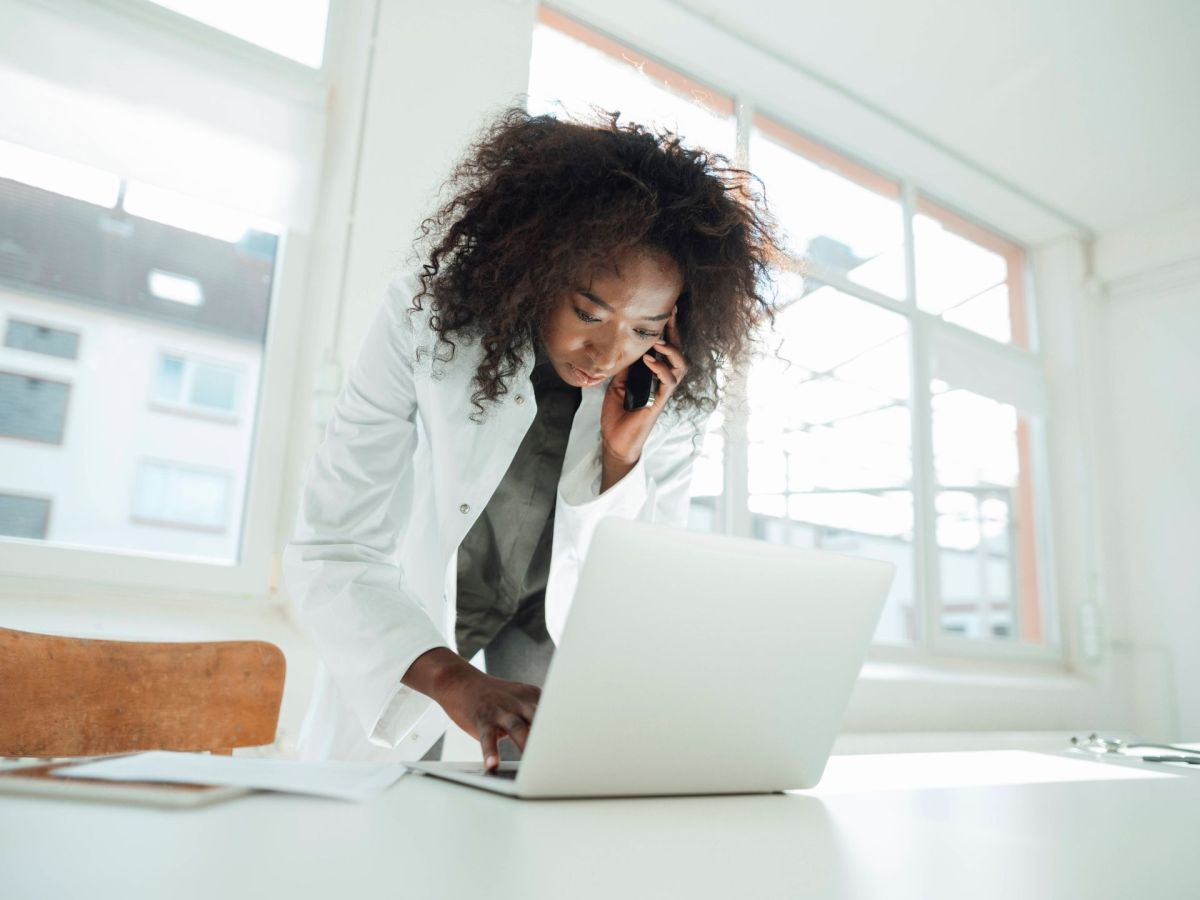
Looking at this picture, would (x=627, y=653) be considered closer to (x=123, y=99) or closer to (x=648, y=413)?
(x=648, y=413)

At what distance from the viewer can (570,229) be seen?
1.22 meters

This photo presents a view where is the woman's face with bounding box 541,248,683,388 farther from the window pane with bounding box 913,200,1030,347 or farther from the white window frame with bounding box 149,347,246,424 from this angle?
the window pane with bounding box 913,200,1030,347

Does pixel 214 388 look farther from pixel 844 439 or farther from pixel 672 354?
pixel 844 439

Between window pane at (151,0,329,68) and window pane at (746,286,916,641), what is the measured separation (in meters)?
1.98

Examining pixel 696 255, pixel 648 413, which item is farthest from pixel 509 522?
pixel 696 255

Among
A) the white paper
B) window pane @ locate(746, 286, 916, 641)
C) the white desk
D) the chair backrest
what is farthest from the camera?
window pane @ locate(746, 286, 916, 641)

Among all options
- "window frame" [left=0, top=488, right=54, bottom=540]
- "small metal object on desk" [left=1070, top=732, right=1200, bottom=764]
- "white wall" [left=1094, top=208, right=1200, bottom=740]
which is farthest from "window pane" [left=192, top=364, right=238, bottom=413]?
"white wall" [left=1094, top=208, right=1200, bottom=740]

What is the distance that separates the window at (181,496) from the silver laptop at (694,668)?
1.58 metres

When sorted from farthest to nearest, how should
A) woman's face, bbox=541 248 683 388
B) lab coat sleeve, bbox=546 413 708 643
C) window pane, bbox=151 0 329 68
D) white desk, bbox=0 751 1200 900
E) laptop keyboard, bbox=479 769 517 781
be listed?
window pane, bbox=151 0 329 68 < lab coat sleeve, bbox=546 413 708 643 < woman's face, bbox=541 248 683 388 < laptop keyboard, bbox=479 769 517 781 < white desk, bbox=0 751 1200 900

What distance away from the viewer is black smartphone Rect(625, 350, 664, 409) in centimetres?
137

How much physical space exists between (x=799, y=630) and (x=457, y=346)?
70cm

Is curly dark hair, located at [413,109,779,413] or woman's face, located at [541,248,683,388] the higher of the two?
curly dark hair, located at [413,109,779,413]

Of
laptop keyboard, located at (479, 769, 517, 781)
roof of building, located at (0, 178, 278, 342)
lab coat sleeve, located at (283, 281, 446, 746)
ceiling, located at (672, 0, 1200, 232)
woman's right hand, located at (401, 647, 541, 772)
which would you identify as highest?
ceiling, located at (672, 0, 1200, 232)

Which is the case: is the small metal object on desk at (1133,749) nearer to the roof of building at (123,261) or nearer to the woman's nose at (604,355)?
the woman's nose at (604,355)
